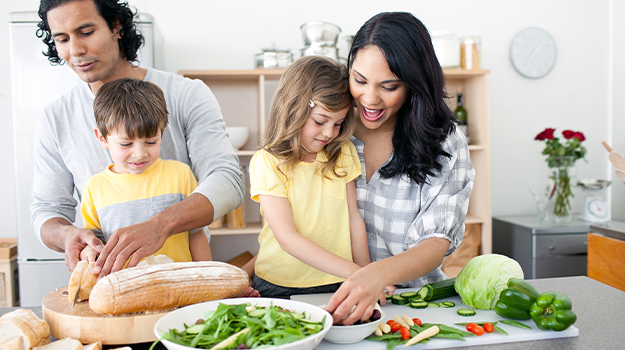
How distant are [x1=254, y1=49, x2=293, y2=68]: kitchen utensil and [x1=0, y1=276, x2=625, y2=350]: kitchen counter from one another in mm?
2198

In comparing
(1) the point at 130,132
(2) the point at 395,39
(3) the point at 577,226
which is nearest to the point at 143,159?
(1) the point at 130,132

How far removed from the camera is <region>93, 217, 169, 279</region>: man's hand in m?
1.07

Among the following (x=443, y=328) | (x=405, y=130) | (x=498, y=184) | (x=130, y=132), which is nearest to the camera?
→ (x=443, y=328)

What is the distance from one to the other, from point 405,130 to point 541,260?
2134 mm

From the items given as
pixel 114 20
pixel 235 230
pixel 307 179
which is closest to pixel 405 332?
pixel 307 179

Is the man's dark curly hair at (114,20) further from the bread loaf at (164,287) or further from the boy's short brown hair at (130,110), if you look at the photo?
the bread loaf at (164,287)

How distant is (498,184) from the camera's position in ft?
12.0

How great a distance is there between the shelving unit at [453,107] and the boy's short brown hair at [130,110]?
173cm

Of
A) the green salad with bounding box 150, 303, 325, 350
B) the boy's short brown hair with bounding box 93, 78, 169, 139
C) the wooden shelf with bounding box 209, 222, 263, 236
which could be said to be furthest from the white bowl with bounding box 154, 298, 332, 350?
the wooden shelf with bounding box 209, 222, 263, 236

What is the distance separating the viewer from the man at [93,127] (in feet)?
4.50

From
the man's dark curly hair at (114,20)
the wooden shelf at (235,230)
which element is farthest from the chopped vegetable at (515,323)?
the wooden shelf at (235,230)

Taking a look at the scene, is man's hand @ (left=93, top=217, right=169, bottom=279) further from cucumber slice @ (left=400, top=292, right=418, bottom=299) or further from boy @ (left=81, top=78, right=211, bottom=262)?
cucumber slice @ (left=400, top=292, right=418, bottom=299)

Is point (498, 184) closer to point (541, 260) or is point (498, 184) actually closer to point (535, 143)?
point (535, 143)

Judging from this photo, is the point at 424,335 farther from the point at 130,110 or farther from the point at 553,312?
the point at 130,110
